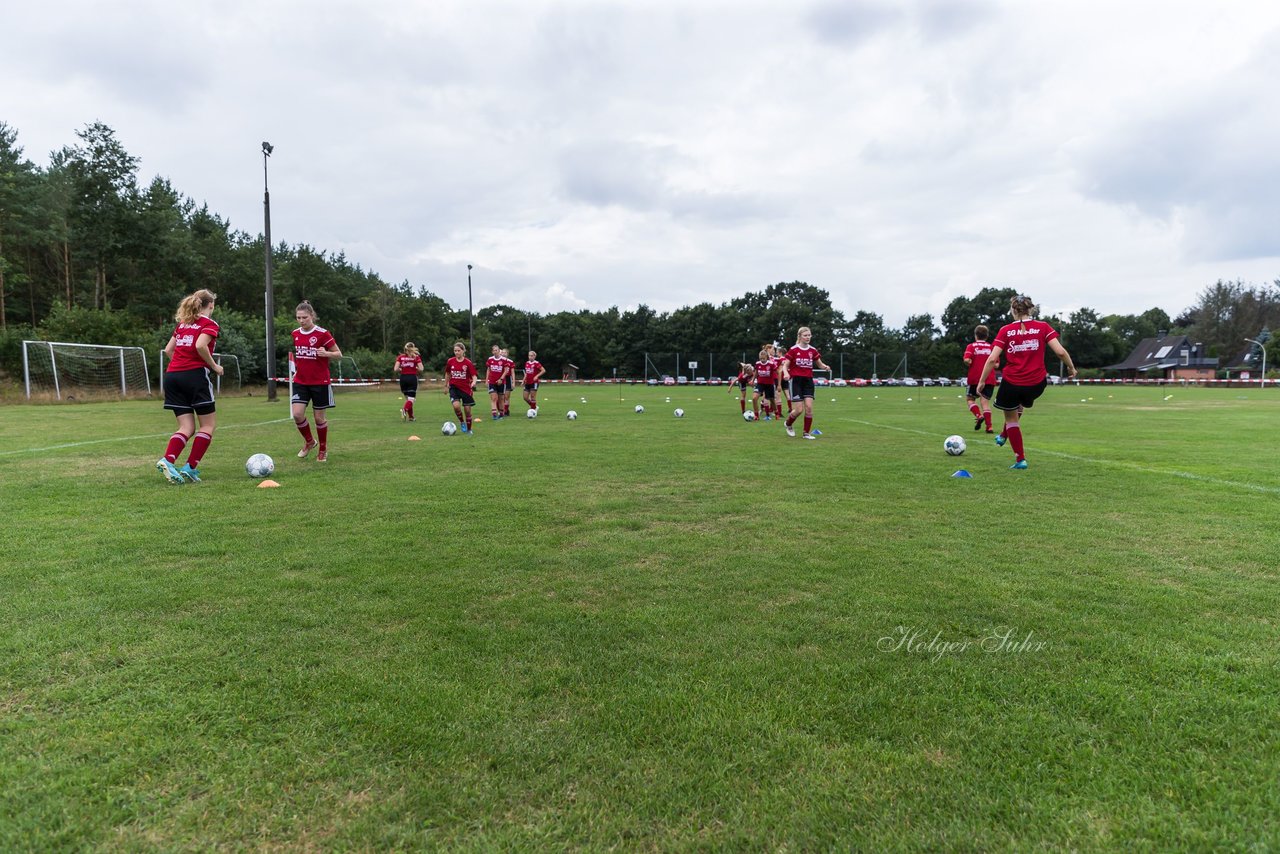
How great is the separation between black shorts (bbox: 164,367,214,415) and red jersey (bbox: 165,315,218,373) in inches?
2.7

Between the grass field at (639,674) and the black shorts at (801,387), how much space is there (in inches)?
239

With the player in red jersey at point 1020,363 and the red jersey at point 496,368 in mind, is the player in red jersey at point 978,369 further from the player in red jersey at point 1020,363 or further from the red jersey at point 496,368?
the red jersey at point 496,368

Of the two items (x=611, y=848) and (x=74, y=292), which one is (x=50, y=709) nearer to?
(x=611, y=848)

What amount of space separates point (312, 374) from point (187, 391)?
1.90m

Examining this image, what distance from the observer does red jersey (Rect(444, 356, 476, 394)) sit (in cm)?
1380

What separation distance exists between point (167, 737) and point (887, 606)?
128 inches

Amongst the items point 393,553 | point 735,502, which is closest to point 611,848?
point 393,553

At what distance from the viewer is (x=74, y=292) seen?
128 ft

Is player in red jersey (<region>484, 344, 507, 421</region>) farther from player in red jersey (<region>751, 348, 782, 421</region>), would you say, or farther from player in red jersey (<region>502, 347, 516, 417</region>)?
player in red jersey (<region>751, 348, 782, 421</region>)

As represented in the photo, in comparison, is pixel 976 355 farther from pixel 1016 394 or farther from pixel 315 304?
pixel 315 304

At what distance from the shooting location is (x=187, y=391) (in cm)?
741

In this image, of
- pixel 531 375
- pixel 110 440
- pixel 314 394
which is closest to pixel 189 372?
pixel 314 394

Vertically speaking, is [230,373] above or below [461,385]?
above

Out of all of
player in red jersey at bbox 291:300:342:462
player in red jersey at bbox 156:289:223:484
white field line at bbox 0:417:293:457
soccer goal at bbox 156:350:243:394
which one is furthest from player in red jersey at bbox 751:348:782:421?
soccer goal at bbox 156:350:243:394
